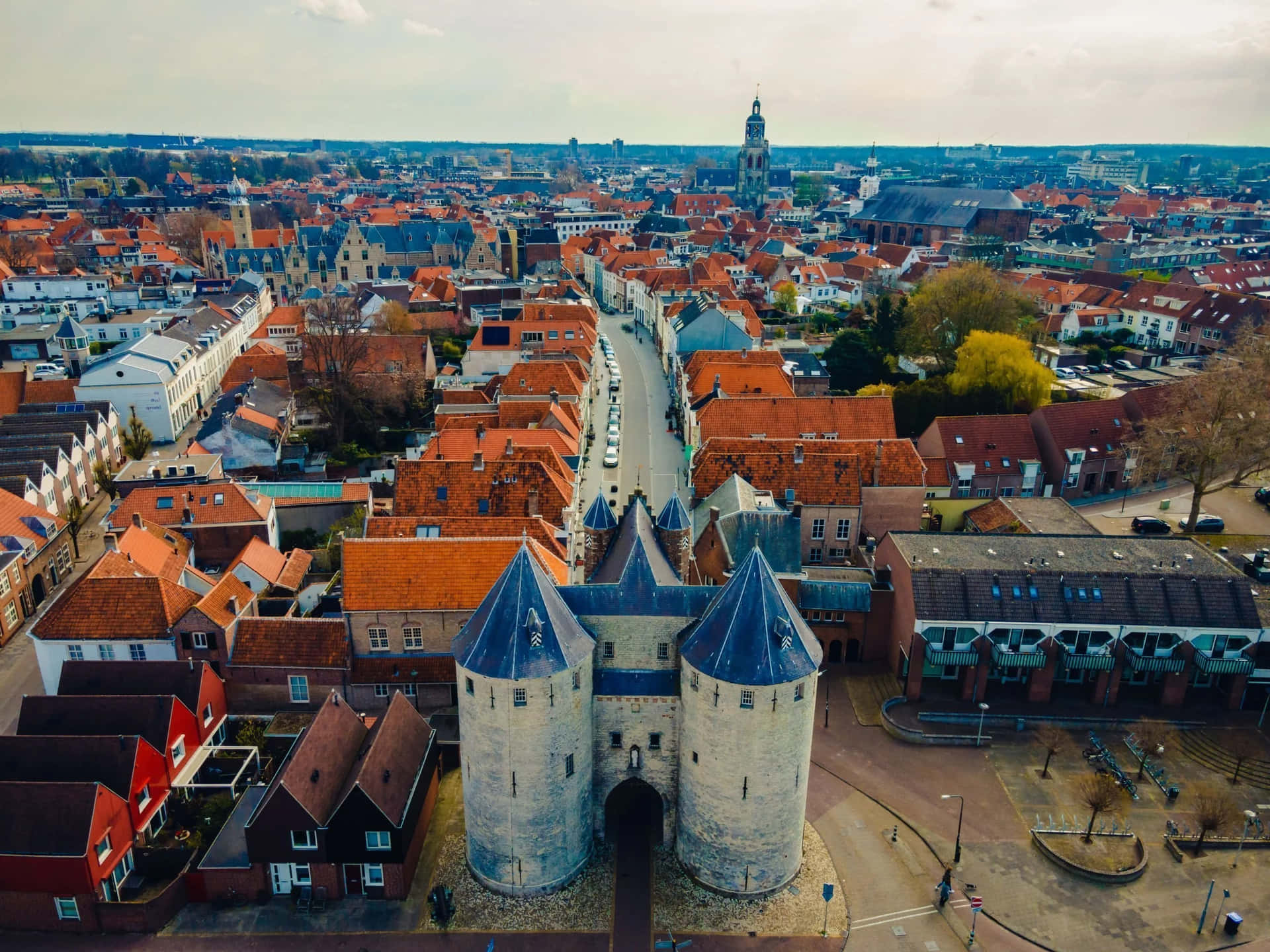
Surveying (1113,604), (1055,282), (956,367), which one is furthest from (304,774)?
(1055,282)

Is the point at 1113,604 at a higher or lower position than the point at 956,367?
lower

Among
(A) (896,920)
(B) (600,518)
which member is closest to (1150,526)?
(A) (896,920)

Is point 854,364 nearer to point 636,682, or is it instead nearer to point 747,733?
point 636,682

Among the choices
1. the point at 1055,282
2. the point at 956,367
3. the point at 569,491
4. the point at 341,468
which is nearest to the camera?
the point at 569,491

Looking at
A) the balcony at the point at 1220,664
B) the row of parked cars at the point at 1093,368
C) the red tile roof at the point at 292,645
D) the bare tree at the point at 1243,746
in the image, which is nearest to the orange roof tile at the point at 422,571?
the red tile roof at the point at 292,645

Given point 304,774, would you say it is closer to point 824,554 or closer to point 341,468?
point 824,554

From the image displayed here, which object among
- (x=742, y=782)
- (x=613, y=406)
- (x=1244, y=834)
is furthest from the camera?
(x=613, y=406)
